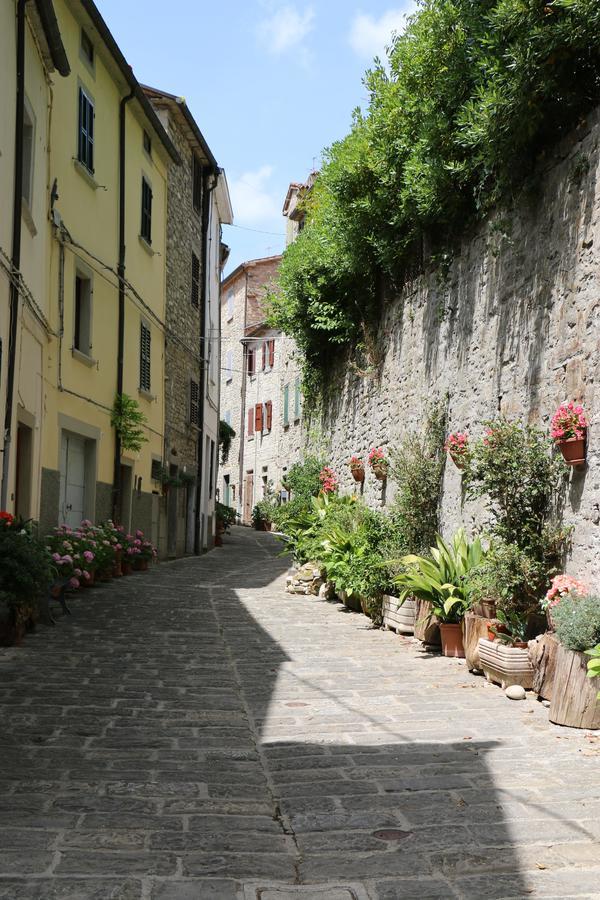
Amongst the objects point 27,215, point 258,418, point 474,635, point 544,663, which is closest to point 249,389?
point 258,418

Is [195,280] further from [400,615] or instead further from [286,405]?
[400,615]

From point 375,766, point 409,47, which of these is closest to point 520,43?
point 409,47

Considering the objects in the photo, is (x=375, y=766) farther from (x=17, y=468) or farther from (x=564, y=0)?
(x=17, y=468)

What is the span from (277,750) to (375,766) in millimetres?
583

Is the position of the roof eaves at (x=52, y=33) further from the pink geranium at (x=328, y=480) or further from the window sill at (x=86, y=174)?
the pink geranium at (x=328, y=480)

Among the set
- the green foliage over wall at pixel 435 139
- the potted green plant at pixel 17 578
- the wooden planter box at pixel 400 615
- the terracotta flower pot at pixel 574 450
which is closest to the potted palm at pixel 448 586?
the wooden planter box at pixel 400 615

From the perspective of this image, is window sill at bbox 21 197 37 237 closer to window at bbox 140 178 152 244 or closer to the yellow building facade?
the yellow building facade

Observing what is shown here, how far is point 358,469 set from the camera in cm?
1431

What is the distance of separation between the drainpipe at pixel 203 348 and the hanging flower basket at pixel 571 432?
14.8 m

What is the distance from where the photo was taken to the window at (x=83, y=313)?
1327cm

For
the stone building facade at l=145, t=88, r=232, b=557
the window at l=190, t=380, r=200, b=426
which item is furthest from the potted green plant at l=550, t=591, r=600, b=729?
the window at l=190, t=380, r=200, b=426

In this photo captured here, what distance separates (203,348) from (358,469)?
8545mm

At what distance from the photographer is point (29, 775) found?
13.9 ft

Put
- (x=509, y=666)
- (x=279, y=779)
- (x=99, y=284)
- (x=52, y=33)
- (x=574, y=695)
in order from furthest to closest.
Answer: (x=99, y=284) → (x=52, y=33) → (x=509, y=666) → (x=574, y=695) → (x=279, y=779)
